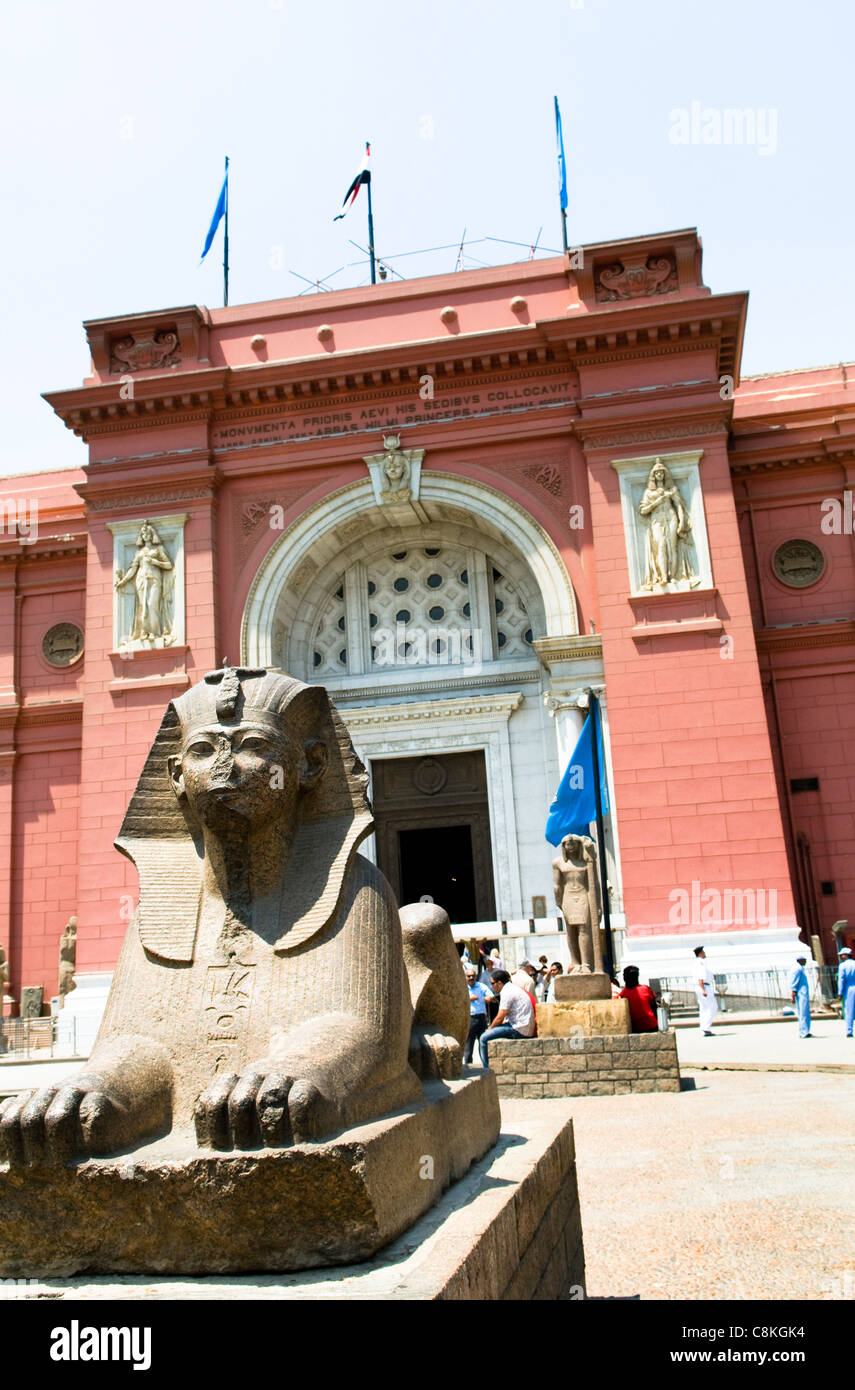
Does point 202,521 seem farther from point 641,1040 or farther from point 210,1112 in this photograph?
point 210,1112

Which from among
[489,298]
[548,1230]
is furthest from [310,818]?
[489,298]

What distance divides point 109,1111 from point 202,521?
57.6 feet

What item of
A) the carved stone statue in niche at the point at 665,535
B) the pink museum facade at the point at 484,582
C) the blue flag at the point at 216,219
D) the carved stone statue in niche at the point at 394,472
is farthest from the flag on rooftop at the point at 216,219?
the carved stone statue in niche at the point at 665,535

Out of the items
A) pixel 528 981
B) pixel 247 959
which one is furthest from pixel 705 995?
pixel 247 959

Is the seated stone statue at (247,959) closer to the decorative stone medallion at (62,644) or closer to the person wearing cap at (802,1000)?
the person wearing cap at (802,1000)

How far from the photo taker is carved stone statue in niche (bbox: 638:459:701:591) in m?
18.0

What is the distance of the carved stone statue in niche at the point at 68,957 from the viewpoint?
1875 centimetres

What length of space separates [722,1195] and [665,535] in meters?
13.8

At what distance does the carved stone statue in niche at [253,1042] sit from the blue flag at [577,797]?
37.4ft

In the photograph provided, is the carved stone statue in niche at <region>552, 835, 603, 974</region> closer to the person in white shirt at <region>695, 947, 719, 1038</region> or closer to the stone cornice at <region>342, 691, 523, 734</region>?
the person in white shirt at <region>695, 947, 719, 1038</region>

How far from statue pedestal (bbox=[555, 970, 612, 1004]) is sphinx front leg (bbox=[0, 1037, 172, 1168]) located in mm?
8366

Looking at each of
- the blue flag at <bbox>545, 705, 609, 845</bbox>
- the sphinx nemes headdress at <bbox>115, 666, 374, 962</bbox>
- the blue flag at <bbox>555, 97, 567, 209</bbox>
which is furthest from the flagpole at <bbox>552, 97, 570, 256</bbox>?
the sphinx nemes headdress at <bbox>115, 666, 374, 962</bbox>

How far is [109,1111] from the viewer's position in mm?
2516

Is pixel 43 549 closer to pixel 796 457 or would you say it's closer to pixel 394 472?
pixel 394 472
